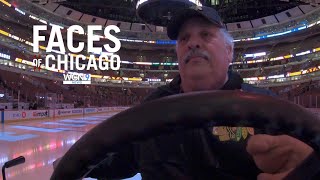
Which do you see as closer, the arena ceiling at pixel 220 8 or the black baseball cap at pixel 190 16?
the black baseball cap at pixel 190 16

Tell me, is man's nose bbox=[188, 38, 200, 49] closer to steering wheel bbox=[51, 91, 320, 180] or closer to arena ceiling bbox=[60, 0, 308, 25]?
steering wheel bbox=[51, 91, 320, 180]

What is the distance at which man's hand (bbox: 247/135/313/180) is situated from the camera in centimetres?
61

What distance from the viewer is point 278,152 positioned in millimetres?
623

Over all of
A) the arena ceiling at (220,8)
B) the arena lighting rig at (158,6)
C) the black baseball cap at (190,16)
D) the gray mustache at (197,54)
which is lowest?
the gray mustache at (197,54)

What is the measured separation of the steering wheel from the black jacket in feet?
0.76

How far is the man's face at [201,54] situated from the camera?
135 centimetres

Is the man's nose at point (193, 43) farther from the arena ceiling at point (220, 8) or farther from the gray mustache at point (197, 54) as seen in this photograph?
the arena ceiling at point (220, 8)

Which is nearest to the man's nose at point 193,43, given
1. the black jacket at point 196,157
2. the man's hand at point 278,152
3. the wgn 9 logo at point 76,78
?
the black jacket at point 196,157

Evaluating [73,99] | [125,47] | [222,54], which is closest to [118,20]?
[125,47]

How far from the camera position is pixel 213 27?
1412mm

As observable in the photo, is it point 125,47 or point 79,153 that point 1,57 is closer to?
point 125,47

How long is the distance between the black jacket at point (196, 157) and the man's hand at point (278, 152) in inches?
8.3

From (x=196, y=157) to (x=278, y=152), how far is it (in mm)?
332

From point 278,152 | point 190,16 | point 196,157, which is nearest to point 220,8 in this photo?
point 190,16
